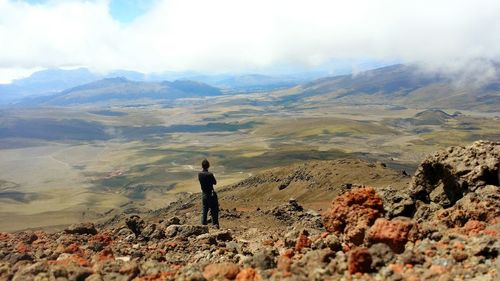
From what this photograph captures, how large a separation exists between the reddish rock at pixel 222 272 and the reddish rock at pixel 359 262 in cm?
182

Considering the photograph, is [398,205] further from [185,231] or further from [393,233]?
[185,231]

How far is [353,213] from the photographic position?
10.9m

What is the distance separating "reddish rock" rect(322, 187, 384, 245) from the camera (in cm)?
1048

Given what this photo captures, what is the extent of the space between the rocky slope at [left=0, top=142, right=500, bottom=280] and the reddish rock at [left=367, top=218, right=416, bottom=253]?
2cm

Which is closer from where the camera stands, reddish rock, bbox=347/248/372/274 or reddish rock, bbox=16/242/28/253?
reddish rock, bbox=347/248/372/274

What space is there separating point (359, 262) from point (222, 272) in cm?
218

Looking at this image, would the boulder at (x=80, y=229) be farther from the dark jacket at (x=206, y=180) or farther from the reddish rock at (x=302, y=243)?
the reddish rock at (x=302, y=243)

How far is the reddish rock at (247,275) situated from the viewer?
25.9ft

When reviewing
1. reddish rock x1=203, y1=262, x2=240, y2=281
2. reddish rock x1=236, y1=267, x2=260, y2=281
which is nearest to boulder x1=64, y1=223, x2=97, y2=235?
reddish rock x1=203, y1=262, x2=240, y2=281

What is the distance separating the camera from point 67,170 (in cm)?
14125

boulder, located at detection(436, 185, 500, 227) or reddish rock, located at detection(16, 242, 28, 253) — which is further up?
boulder, located at detection(436, 185, 500, 227)

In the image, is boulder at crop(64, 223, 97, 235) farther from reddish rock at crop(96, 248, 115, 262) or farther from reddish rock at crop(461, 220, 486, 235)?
reddish rock at crop(461, 220, 486, 235)

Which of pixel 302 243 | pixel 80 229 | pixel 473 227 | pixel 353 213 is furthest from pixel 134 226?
pixel 473 227

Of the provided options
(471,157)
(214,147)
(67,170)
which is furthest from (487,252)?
(214,147)
